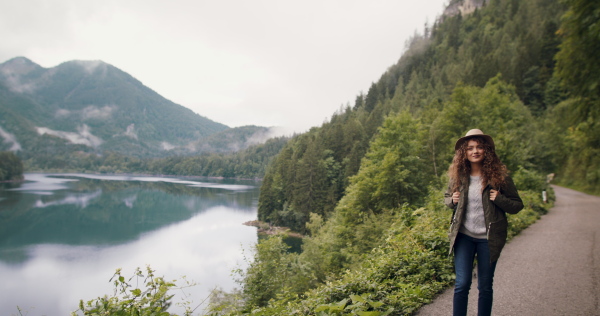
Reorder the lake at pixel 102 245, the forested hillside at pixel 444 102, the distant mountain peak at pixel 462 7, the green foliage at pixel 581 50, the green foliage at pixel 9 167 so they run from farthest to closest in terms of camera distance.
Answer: the distant mountain peak at pixel 462 7 → the green foliage at pixel 9 167 → the forested hillside at pixel 444 102 → the lake at pixel 102 245 → the green foliage at pixel 581 50

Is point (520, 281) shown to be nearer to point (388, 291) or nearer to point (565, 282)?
point (565, 282)

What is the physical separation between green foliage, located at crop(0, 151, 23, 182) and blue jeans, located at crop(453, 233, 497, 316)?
138 m

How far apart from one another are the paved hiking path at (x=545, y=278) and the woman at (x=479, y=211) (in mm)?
1188

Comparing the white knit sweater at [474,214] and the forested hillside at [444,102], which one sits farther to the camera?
the forested hillside at [444,102]

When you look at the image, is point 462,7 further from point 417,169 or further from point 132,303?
point 132,303

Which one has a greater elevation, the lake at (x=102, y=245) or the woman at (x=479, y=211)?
the woman at (x=479, y=211)

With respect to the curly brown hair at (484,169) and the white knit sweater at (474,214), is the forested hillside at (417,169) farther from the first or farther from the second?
the curly brown hair at (484,169)

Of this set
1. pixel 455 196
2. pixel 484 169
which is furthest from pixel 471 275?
pixel 484 169

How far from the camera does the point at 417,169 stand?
68.8 ft

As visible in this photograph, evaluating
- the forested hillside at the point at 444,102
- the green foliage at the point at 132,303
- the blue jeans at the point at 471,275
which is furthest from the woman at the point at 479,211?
the forested hillside at the point at 444,102

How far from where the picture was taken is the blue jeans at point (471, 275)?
116 inches

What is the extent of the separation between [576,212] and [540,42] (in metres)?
42.2

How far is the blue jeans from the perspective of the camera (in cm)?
296

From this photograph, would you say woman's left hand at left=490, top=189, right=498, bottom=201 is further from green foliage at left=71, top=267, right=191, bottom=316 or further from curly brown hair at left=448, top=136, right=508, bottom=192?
green foliage at left=71, top=267, right=191, bottom=316
